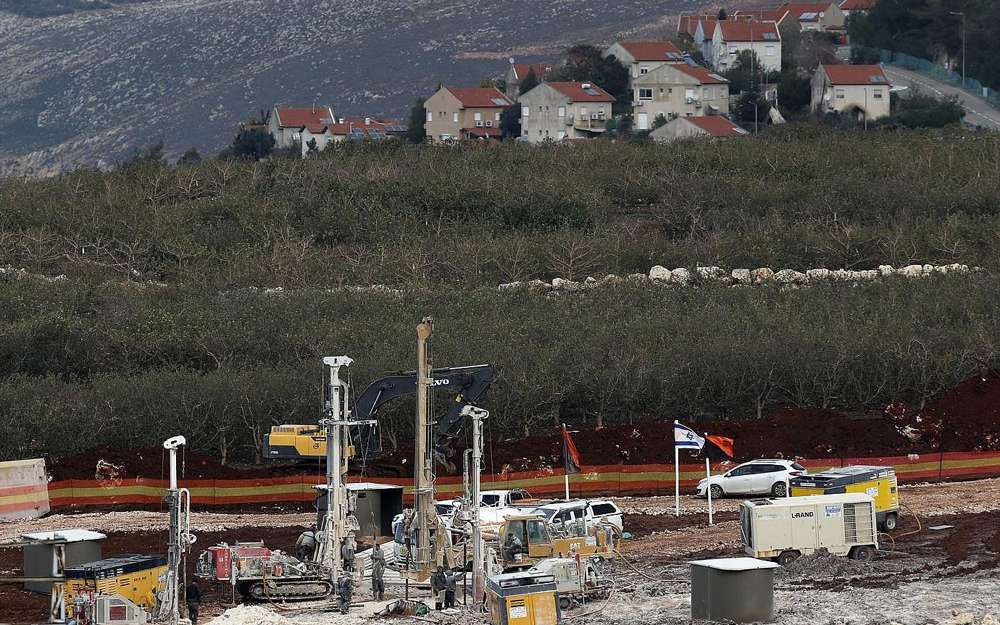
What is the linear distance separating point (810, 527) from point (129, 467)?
20493mm

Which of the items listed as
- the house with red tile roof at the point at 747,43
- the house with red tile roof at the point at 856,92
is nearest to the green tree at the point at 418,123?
the house with red tile roof at the point at 747,43

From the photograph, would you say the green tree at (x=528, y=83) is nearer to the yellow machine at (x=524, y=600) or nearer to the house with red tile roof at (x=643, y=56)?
the house with red tile roof at (x=643, y=56)

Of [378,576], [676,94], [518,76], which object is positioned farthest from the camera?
[518,76]

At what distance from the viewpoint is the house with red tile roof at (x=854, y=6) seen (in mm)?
139375

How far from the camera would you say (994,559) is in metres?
34.3

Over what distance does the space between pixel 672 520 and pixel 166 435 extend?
15.5m

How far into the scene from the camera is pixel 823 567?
3353 centimetres

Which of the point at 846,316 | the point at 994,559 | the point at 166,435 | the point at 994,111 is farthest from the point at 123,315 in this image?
the point at 994,111

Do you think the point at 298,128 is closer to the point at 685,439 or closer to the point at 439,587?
the point at 685,439

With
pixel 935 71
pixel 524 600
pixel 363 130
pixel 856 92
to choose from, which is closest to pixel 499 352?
pixel 524 600

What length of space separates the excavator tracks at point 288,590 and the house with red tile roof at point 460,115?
8462 centimetres

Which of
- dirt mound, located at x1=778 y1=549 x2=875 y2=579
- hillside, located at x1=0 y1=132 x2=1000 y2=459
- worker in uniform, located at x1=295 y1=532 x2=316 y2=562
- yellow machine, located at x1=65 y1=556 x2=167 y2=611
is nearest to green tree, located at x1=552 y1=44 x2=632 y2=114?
hillside, located at x1=0 y1=132 x2=1000 y2=459

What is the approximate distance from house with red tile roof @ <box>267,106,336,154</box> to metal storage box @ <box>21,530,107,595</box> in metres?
96.4

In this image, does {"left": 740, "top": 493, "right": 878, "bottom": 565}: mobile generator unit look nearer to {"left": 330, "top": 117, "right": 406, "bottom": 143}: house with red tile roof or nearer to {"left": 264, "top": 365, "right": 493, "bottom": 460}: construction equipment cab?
{"left": 264, "top": 365, "right": 493, "bottom": 460}: construction equipment cab
